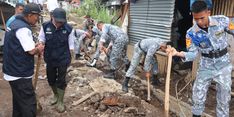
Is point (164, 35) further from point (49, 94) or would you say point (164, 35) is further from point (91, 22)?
point (91, 22)

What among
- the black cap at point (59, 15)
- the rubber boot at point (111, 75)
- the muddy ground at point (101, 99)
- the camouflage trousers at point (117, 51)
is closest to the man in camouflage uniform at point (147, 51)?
the muddy ground at point (101, 99)

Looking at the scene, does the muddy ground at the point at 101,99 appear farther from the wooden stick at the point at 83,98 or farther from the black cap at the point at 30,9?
the black cap at the point at 30,9

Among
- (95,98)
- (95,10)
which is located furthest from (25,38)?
(95,10)

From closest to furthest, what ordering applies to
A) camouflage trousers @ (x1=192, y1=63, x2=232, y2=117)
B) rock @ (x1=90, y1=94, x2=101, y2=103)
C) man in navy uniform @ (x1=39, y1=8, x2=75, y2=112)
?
camouflage trousers @ (x1=192, y1=63, x2=232, y2=117) < man in navy uniform @ (x1=39, y1=8, x2=75, y2=112) < rock @ (x1=90, y1=94, x2=101, y2=103)

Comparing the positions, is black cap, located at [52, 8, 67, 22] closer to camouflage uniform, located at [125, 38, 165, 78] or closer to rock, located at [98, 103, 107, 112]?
rock, located at [98, 103, 107, 112]

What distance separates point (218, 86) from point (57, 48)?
297cm

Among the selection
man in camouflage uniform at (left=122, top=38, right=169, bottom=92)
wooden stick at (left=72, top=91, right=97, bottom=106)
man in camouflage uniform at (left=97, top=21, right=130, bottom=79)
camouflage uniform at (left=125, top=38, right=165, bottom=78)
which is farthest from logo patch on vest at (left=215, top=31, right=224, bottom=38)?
man in camouflage uniform at (left=97, top=21, right=130, bottom=79)

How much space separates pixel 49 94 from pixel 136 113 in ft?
7.49

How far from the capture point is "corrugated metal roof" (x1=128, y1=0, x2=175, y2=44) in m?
8.82

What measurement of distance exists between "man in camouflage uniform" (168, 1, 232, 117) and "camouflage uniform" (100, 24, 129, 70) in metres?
4.05

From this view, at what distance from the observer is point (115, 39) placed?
8.70m

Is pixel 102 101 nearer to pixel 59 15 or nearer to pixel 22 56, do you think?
pixel 59 15

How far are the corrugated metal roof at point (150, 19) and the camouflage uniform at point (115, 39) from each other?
1.14 m

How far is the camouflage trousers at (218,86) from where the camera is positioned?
4.52 m
